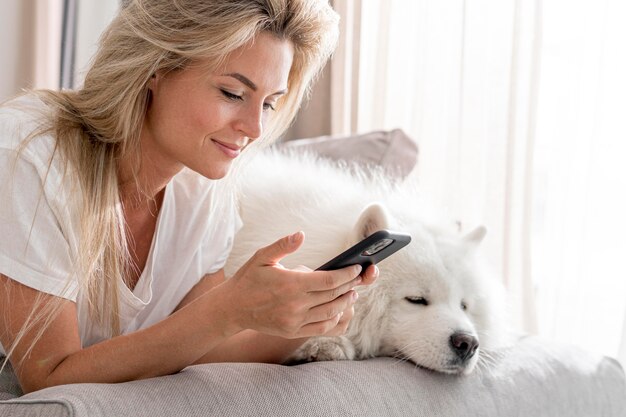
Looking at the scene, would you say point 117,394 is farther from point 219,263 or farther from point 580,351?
point 580,351

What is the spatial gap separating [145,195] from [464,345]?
67 centimetres

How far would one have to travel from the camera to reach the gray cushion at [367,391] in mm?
1030

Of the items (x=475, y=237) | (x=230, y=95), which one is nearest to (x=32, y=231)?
(x=230, y=95)

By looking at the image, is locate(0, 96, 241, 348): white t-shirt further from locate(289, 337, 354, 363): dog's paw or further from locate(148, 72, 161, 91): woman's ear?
locate(289, 337, 354, 363): dog's paw

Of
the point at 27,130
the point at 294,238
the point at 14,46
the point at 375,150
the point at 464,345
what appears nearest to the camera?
the point at 294,238

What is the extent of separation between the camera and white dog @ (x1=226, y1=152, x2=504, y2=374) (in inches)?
56.4

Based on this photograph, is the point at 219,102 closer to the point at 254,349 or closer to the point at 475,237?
A: the point at 254,349

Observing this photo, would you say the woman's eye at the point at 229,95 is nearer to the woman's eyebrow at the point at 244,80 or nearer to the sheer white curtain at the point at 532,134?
the woman's eyebrow at the point at 244,80

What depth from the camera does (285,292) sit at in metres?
1.11

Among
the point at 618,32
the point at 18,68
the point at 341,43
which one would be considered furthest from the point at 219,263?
the point at 18,68

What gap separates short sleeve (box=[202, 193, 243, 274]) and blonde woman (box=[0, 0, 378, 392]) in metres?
0.08

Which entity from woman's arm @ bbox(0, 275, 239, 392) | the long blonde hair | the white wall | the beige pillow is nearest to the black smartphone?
woman's arm @ bbox(0, 275, 239, 392)

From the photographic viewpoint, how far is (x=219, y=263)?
5.48 ft

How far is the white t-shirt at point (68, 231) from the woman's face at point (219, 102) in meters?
0.20
